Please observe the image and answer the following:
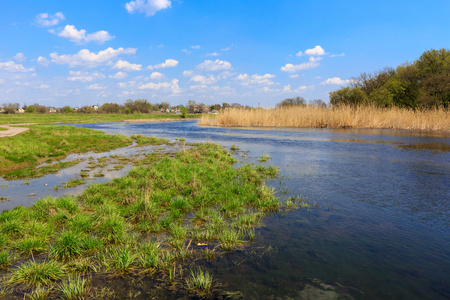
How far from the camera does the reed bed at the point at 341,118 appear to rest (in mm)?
33938

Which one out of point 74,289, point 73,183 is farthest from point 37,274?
point 73,183

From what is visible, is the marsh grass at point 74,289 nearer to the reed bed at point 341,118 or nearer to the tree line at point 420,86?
the reed bed at point 341,118

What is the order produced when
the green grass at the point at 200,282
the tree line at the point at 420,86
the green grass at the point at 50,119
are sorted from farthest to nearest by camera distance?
the green grass at the point at 50,119 < the tree line at the point at 420,86 < the green grass at the point at 200,282

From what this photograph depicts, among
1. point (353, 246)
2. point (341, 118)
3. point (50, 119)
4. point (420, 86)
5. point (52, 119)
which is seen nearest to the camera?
point (353, 246)

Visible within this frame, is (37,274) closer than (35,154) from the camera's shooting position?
Yes

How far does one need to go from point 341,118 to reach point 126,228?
125 feet

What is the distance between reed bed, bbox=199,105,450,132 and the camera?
3394cm

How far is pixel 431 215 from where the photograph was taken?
7055mm

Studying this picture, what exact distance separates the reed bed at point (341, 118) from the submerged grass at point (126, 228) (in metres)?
33.7

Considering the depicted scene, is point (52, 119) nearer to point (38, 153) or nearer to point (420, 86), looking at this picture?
point (38, 153)

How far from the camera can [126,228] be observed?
6352 millimetres

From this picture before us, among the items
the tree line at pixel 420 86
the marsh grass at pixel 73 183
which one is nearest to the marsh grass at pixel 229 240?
the marsh grass at pixel 73 183

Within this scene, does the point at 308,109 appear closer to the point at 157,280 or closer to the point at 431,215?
the point at 431,215

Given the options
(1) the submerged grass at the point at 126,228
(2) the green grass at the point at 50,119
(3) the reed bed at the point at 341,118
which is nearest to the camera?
(1) the submerged grass at the point at 126,228
